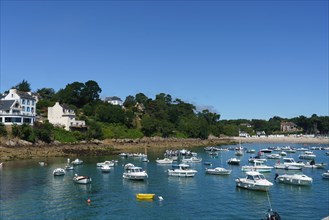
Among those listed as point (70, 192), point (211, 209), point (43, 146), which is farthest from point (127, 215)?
point (43, 146)

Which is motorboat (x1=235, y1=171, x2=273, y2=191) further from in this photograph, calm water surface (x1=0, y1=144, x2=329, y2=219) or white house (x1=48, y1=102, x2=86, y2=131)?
white house (x1=48, y1=102, x2=86, y2=131)

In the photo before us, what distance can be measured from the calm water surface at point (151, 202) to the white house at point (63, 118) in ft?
179

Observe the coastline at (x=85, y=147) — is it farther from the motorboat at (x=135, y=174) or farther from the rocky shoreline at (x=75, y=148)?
the motorboat at (x=135, y=174)

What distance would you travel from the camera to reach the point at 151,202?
4247cm

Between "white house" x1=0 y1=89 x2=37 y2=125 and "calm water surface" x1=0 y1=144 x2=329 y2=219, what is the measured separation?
4037cm

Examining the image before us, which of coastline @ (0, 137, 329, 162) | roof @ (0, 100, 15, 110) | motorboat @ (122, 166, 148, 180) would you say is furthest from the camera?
roof @ (0, 100, 15, 110)

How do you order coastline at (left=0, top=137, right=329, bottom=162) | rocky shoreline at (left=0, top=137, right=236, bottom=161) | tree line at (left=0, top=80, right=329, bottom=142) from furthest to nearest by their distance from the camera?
tree line at (left=0, top=80, right=329, bottom=142) < coastline at (left=0, top=137, right=329, bottom=162) < rocky shoreline at (left=0, top=137, right=236, bottom=161)

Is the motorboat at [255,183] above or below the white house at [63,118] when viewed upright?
below

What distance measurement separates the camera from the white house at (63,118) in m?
119

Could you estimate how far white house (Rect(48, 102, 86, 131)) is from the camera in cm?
11881

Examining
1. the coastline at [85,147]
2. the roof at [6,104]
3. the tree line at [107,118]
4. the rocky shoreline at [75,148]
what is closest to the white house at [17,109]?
the roof at [6,104]

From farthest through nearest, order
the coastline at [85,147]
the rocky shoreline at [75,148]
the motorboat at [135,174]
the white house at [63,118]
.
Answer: the white house at [63,118] → the coastline at [85,147] → the rocky shoreline at [75,148] → the motorboat at [135,174]

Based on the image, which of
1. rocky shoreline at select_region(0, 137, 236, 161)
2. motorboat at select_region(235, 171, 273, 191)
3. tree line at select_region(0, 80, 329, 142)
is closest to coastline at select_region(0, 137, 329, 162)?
rocky shoreline at select_region(0, 137, 236, 161)

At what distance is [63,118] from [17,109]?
18684 mm
